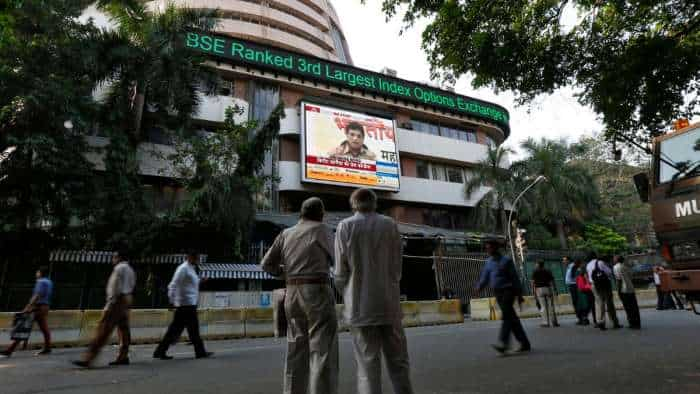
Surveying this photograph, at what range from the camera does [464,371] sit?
185 inches

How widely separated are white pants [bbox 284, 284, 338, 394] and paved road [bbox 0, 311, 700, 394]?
0.95 m

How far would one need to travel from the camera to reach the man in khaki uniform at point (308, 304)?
3.14m

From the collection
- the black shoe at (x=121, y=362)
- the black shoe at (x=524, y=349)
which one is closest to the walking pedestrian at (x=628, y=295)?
the black shoe at (x=524, y=349)

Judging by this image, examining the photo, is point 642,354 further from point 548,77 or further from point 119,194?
point 119,194

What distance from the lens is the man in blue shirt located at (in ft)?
19.8

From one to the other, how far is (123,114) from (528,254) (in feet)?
65.4

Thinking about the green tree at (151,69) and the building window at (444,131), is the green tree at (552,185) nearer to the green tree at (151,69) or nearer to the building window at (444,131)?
the building window at (444,131)

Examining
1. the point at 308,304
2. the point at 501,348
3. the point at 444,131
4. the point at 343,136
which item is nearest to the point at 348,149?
the point at 343,136

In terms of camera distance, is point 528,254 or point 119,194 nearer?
point 119,194

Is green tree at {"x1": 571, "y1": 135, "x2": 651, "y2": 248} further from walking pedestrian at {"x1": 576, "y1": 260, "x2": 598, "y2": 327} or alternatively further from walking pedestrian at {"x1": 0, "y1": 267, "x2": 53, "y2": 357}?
walking pedestrian at {"x1": 0, "y1": 267, "x2": 53, "y2": 357}

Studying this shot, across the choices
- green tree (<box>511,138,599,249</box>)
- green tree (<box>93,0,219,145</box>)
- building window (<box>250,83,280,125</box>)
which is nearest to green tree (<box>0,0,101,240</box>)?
green tree (<box>93,0,219,145</box>)

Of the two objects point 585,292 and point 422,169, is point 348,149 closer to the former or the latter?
point 422,169

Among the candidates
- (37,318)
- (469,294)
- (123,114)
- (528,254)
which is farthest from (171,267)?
(528,254)

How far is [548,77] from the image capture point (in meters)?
7.88
